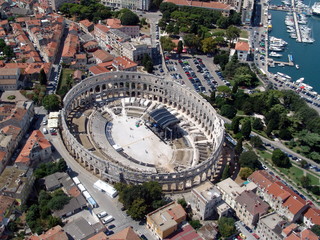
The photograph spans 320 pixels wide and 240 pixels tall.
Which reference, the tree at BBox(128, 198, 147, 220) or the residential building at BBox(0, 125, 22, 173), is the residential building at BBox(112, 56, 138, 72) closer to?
the residential building at BBox(0, 125, 22, 173)

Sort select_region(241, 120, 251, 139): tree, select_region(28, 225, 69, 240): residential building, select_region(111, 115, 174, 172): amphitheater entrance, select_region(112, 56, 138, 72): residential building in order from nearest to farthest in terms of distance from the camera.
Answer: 1. select_region(28, 225, 69, 240): residential building
2. select_region(111, 115, 174, 172): amphitheater entrance
3. select_region(241, 120, 251, 139): tree
4. select_region(112, 56, 138, 72): residential building

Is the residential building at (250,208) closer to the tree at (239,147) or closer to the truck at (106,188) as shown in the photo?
the tree at (239,147)

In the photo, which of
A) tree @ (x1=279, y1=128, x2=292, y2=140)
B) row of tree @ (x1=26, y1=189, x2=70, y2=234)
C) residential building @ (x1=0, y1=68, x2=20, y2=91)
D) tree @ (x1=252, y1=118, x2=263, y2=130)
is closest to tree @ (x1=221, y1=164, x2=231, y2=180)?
tree @ (x1=252, y1=118, x2=263, y2=130)

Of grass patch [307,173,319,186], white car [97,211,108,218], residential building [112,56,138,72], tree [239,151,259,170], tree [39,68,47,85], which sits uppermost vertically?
residential building [112,56,138,72]

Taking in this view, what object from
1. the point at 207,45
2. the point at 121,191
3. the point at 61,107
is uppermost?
the point at 207,45

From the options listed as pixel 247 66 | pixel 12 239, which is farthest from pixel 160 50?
pixel 12 239

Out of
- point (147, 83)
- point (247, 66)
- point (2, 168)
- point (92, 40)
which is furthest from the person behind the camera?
point (92, 40)

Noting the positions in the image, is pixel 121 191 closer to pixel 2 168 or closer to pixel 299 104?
pixel 2 168

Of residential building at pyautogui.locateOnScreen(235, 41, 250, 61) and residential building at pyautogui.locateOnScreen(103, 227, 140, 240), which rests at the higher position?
residential building at pyautogui.locateOnScreen(235, 41, 250, 61)
